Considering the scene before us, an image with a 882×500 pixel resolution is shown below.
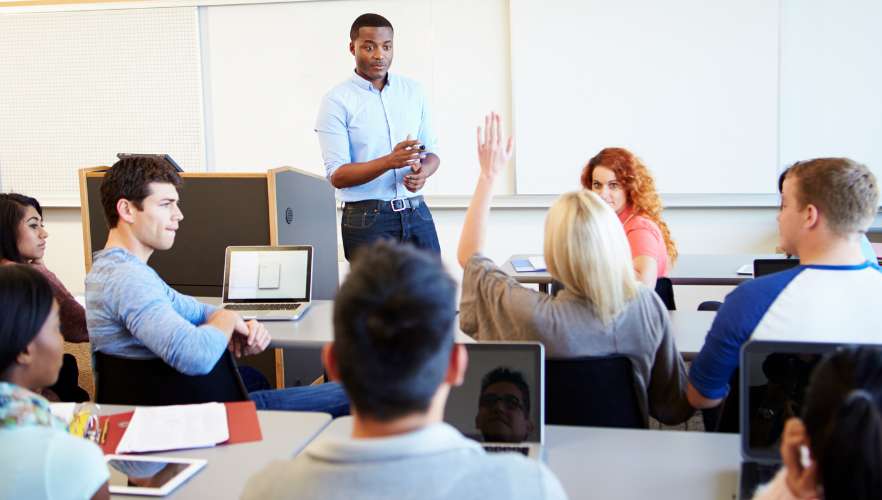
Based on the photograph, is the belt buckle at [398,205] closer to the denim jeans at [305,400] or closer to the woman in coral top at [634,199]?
the woman in coral top at [634,199]

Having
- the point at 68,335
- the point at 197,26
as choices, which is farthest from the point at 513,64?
the point at 68,335

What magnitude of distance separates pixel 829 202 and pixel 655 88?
336 cm

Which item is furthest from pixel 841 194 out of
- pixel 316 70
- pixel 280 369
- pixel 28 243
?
pixel 316 70

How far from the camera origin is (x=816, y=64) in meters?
4.86

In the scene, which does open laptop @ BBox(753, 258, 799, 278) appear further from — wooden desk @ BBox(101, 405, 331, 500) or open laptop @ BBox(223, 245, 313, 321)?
wooden desk @ BBox(101, 405, 331, 500)

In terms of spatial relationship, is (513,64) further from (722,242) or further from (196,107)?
(196,107)

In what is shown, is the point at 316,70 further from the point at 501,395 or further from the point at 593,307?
the point at 501,395

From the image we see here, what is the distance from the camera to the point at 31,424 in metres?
1.27

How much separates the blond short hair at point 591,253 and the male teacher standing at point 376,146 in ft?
5.59

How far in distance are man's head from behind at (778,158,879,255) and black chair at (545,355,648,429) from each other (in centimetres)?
53

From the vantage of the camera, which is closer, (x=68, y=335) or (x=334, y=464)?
(x=334, y=464)

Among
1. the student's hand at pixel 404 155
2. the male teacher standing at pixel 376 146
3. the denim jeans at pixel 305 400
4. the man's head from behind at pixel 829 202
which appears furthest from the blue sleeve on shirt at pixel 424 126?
the man's head from behind at pixel 829 202

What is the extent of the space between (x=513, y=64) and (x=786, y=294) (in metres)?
3.66

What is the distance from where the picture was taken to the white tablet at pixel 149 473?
1.42 metres
